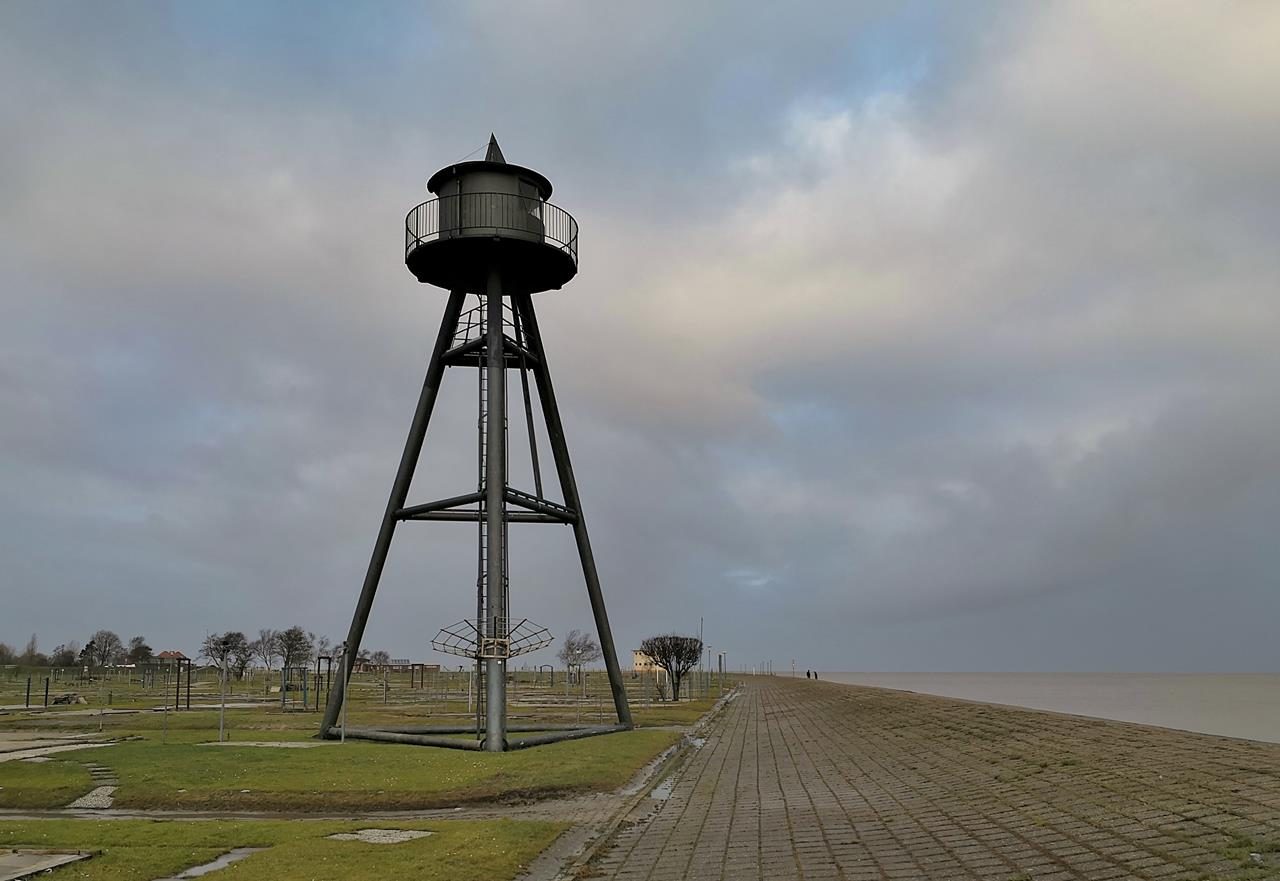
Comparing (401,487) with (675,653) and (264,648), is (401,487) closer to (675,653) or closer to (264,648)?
(675,653)

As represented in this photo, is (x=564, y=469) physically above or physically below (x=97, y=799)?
above

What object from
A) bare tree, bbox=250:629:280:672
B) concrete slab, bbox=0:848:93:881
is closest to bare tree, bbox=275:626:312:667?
bare tree, bbox=250:629:280:672

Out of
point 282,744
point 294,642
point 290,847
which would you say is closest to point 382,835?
point 290,847

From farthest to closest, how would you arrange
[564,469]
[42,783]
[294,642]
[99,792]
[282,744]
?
[294,642]
[564,469]
[282,744]
[42,783]
[99,792]

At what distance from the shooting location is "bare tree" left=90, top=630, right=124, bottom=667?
13988 centimetres

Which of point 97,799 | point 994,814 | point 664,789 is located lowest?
point 664,789

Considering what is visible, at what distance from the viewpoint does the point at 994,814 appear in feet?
54.7

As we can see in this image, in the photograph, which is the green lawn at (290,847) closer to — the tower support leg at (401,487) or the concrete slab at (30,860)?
the concrete slab at (30,860)

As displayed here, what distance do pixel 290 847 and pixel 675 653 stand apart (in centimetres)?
5719

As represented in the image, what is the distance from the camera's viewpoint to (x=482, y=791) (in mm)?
22062

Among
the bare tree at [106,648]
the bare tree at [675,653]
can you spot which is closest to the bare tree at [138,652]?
the bare tree at [106,648]

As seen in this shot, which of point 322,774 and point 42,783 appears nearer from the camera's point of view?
point 42,783

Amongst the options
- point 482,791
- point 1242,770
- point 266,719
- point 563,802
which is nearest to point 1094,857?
point 1242,770

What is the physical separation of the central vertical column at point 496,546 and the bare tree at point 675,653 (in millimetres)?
42174
